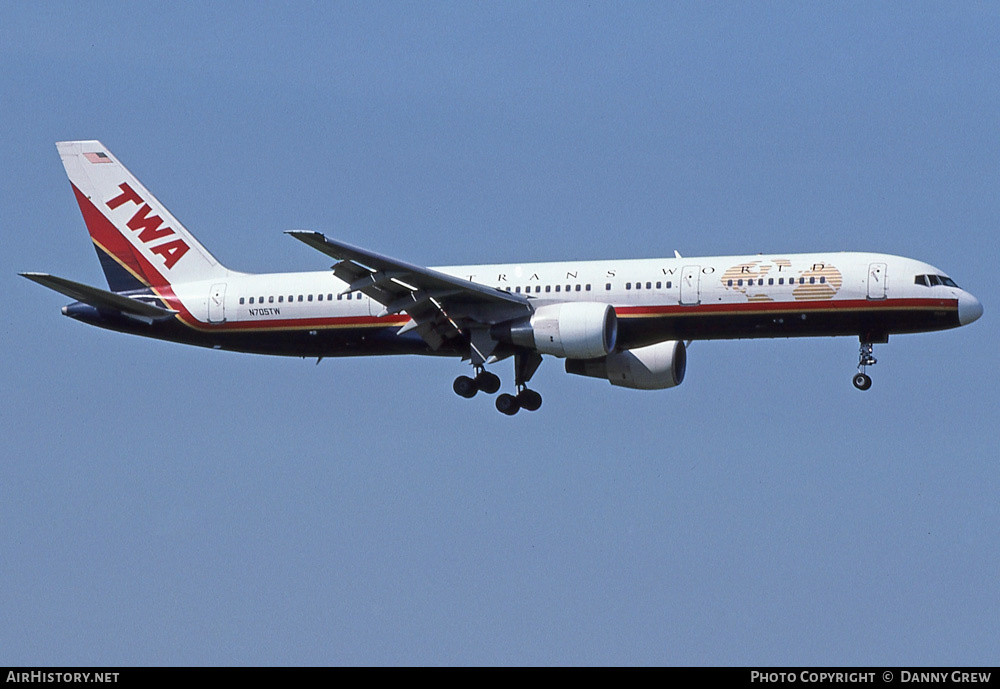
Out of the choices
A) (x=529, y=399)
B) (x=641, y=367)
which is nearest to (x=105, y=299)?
(x=529, y=399)

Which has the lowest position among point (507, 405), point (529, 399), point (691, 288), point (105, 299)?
point (507, 405)

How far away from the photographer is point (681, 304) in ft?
168

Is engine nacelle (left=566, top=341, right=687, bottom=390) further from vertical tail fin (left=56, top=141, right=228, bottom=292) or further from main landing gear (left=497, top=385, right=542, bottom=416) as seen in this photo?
vertical tail fin (left=56, top=141, right=228, bottom=292)

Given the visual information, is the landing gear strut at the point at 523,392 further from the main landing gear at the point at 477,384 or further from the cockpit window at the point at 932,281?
the cockpit window at the point at 932,281

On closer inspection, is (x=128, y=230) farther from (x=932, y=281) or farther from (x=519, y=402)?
(x=932, y=281)

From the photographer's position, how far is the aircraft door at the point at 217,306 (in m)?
56.1

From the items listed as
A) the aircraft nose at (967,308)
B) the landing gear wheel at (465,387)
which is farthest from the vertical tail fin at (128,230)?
the aircraft nose at (967,308)

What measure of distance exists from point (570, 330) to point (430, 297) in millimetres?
4529

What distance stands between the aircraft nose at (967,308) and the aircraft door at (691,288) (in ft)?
25.8

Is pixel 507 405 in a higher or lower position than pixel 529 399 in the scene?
lower

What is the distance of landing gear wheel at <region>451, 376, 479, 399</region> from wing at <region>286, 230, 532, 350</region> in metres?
1.42

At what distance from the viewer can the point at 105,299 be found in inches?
2181

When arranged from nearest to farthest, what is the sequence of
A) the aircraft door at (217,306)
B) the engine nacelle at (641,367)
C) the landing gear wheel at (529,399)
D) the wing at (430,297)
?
the wing at (430,297) → the landing gear wheel at (529,399) → the aircraft door at (217,306) → the engine nacelle at (641,367)
